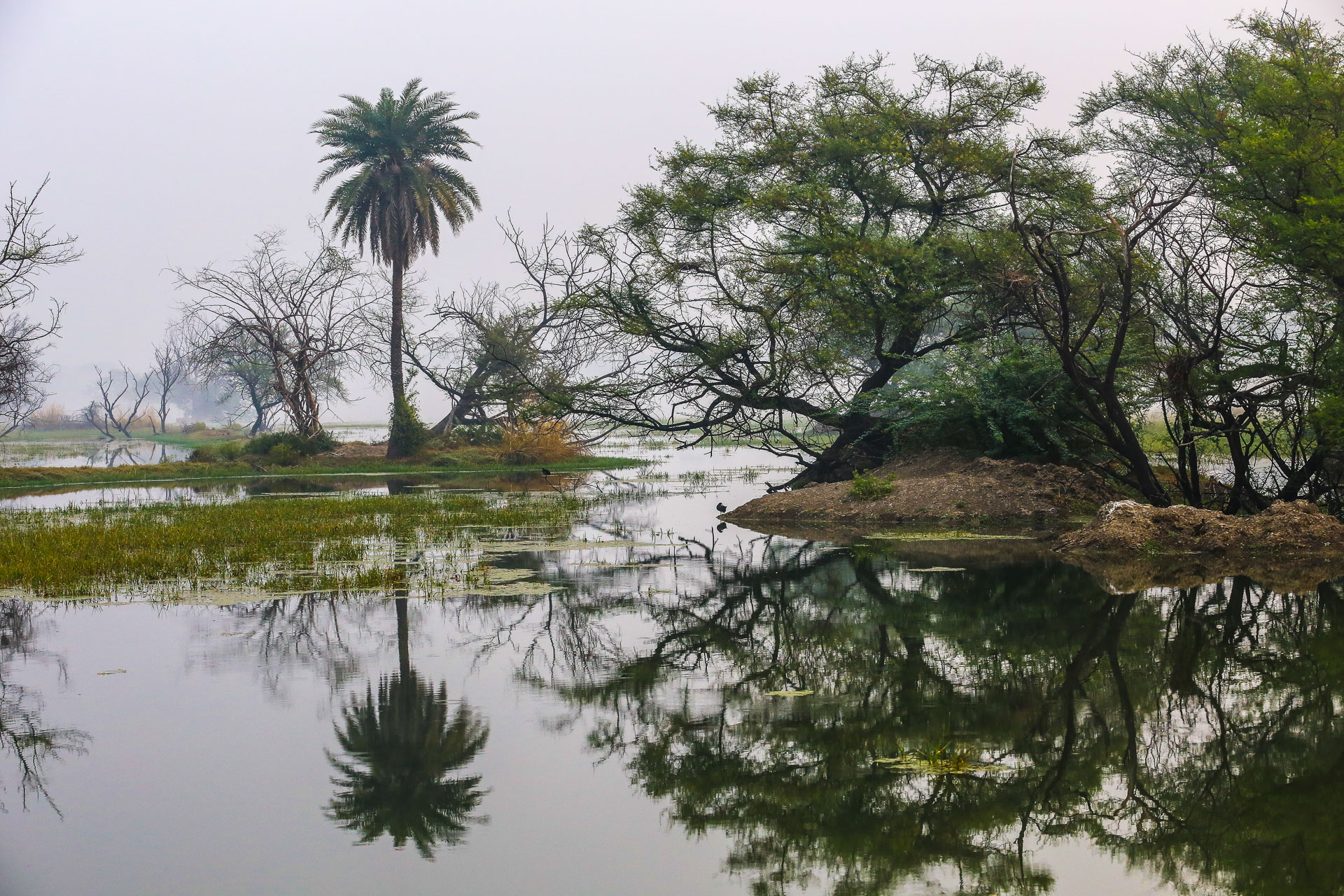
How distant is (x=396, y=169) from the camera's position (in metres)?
Result: 47.3

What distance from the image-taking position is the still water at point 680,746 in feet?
16.5

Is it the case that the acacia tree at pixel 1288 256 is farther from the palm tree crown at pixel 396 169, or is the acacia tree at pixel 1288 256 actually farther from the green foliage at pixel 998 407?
the palm tree crown at pixel 396 169

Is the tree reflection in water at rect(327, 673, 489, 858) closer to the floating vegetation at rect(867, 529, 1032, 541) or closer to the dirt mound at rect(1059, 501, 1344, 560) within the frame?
the dirt mound at rect(1059, 501, 1344, 560)

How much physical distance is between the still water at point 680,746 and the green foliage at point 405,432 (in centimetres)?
3433

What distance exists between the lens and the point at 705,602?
38.7 feet

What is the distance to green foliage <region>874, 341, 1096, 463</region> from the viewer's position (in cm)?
2070

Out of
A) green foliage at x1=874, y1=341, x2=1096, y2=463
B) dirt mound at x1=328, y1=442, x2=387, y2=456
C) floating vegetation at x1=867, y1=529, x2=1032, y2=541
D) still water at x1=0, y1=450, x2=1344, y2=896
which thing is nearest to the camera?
still water at x1=0, y1=450, x2=1344, y2=896

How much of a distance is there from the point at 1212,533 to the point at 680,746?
36.9 feet

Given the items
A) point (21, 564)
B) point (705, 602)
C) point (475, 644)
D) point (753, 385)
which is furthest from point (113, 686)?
point (753, 385)

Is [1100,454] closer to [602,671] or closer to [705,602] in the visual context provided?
[705,602]

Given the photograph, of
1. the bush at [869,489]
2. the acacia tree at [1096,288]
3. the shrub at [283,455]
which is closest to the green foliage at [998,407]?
the acacia tree at [1096,288]

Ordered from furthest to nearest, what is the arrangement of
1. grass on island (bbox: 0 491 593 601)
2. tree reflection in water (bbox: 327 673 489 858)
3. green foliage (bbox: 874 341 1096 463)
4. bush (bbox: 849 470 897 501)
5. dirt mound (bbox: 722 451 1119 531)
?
green foliage (bbox: 874 341 1096 463) → bush (bbox: 849 470 897 501) → dirt mound (bbox: 722 451 1119 531) → grass on island (bbox: 0 491 593 601) → tree reflection in water (bbox: 327 673 489 858)

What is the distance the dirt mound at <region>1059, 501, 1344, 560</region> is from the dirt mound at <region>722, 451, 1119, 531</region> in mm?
3126

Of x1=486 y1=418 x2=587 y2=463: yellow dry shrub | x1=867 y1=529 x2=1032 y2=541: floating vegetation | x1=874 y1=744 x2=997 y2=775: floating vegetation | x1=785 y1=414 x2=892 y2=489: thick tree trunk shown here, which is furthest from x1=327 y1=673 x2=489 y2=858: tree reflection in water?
x1=486 y1=418 x2=587 y2=463: yellow dry shrub
